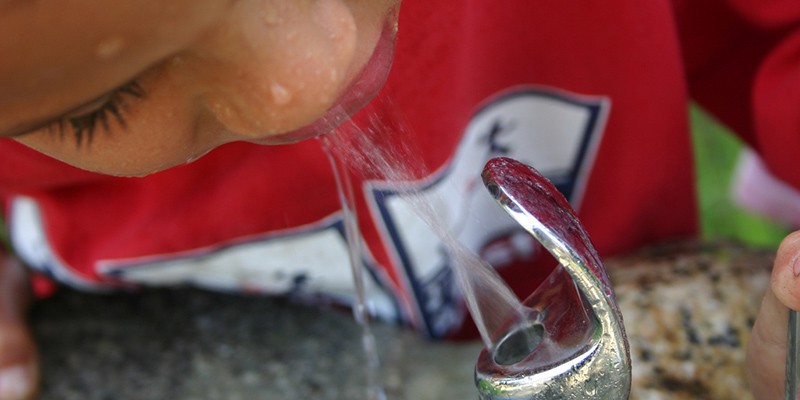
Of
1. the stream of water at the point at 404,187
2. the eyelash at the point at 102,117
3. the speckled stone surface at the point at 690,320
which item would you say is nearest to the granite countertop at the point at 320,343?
the speckled stone surface at the point at 690,320

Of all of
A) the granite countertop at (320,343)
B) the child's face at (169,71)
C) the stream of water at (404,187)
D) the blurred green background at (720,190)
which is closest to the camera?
the child's face at (169,71)

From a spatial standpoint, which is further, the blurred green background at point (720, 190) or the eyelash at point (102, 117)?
the blurred green background at point (720, 190)

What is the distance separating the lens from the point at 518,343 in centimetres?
50

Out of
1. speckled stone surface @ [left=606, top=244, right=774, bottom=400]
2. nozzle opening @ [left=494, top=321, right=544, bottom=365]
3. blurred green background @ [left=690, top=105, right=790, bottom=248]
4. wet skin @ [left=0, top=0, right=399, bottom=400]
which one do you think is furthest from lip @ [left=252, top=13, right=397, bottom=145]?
blurred green background @ [left=690, top=105, right=790, bottom=248]

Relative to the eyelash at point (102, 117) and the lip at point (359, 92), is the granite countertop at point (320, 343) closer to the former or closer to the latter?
the lip at point (359, 92)

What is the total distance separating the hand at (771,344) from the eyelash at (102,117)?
0.34m

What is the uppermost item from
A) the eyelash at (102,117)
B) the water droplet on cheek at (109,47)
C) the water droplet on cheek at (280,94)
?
the water droplet on cheek at (109,47)

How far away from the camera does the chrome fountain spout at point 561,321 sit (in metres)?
0.40

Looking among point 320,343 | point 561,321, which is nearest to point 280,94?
point 561,321

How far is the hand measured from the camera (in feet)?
1.61

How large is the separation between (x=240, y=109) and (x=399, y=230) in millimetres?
406

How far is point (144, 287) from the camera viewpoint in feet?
3.08

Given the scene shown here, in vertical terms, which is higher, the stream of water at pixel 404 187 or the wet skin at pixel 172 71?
the wet skin at pixel 172 71

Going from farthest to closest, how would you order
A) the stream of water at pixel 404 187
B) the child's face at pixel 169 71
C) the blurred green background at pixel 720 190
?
the blurred green background at pixel 720 190 < the stream of water at pixel 404 187 < the child's face at pixel 169 71
